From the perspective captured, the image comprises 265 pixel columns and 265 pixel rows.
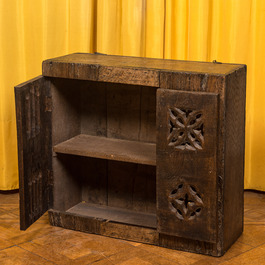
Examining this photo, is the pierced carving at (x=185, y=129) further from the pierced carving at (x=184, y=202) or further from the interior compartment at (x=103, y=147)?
the interior compartment at (x=103, y=147)

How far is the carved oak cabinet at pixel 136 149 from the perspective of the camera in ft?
7.36

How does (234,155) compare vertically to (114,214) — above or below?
above

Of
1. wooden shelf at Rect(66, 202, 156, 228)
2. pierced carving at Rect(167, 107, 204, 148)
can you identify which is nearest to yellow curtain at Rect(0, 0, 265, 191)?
wooden shelf at Rect(66, 202, 156, 228)

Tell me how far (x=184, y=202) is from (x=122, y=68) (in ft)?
1.84

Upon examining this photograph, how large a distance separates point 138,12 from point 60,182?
919 millimetres

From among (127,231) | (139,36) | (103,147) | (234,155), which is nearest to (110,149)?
(103,147)

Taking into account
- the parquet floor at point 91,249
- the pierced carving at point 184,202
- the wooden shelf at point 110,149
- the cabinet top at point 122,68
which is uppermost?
the cabinet top at point 122,68

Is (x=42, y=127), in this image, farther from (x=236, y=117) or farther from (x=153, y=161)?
(x=236, y=117)

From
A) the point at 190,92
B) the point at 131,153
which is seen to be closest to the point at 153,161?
Answer: the point at 131,153

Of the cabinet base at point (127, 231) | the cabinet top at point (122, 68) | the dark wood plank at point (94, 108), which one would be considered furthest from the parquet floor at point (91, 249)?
the cabinet top at point (122, 68)

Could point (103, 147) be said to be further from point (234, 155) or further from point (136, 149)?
point (234, 155)

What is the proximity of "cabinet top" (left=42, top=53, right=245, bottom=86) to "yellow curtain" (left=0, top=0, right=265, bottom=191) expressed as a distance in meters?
0.44

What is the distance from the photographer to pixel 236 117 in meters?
2.33

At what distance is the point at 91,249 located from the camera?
241cm
